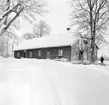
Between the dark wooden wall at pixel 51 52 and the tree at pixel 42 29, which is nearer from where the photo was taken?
the dark wooden wall at pixel 51 52

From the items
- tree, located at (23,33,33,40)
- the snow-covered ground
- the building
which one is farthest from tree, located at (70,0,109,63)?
tree, located at (23,33,33,40)

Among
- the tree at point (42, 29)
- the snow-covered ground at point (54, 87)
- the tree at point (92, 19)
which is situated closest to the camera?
the snow-covered ground at point (54, 87)

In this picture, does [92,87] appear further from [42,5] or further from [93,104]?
[42,5]

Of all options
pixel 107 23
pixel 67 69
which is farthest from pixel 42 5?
pixel 67 69

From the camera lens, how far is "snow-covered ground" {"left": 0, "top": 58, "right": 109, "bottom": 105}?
3.70 m

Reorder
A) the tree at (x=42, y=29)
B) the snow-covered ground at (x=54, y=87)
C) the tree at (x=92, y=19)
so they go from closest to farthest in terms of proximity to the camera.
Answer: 1. the snow-covered ground at (x=54, y=87)
2. the tree at (x=92, y=19)
3. the tree at (x=42, y=29)

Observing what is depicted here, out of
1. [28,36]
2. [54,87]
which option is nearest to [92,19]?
[54,87]

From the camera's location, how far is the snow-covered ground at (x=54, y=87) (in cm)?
370

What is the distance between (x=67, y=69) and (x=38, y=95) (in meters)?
2.32

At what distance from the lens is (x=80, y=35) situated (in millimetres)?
22406

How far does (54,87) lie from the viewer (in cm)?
449

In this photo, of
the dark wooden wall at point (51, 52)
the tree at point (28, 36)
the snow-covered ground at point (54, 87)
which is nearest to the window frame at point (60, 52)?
the dark wooden wall at point (51, 52)

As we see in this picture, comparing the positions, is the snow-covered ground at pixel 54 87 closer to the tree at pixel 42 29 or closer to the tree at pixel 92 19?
the tree at pixel 92 19

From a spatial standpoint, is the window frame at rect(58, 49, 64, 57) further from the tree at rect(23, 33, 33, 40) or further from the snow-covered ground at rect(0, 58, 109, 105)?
the tree at rect(23, 33, 33, 40)
